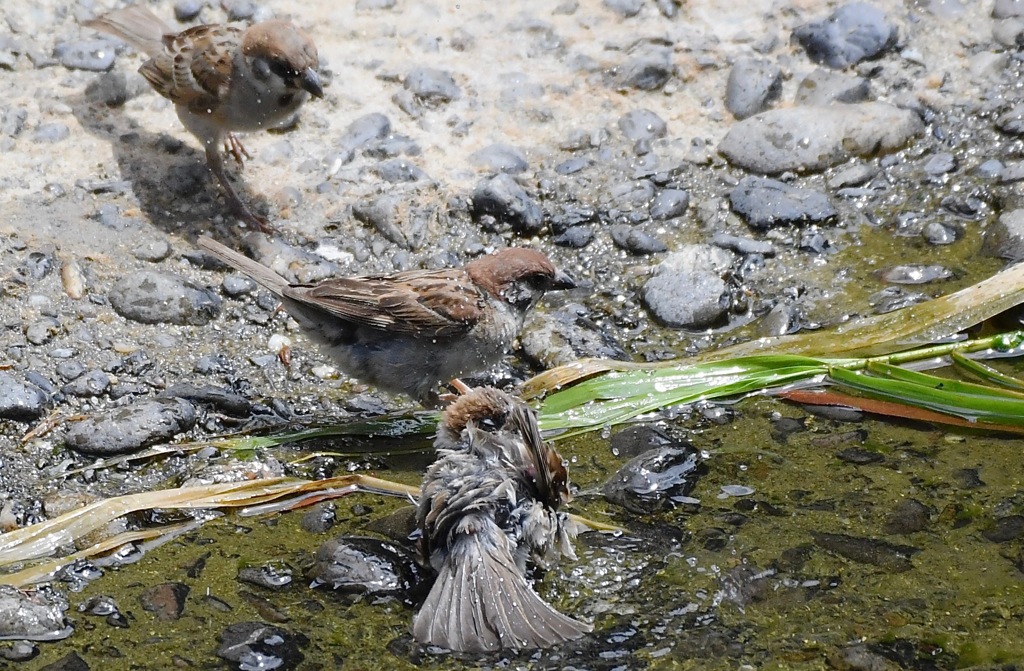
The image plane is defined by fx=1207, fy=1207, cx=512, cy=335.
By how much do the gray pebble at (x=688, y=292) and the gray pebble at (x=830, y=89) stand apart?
1559 mm

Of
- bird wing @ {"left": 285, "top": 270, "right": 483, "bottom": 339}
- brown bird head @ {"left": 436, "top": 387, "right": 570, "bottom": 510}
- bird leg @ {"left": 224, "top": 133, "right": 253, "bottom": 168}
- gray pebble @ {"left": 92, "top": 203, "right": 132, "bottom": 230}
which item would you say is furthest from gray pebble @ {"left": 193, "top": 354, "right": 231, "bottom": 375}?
bird leg @ {"left": 224, "top": 133, "right": 253, "bottom": 168}

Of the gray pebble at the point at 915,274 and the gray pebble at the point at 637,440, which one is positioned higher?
the gray pebble at the point at 915,274

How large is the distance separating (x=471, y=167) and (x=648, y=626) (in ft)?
11.0

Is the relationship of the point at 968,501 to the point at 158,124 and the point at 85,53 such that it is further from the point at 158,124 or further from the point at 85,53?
the point at 85,53

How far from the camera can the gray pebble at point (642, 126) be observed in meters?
6.64

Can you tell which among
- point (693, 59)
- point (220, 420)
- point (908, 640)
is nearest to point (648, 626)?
point (908, 640)

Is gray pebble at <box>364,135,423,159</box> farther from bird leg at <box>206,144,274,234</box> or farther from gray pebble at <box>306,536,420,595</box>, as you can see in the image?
gray pebble at <box>306,536,420,595</box>

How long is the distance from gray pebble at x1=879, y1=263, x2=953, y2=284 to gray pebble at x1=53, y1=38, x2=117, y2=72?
171 inches

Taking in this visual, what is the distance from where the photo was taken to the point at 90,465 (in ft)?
15.0

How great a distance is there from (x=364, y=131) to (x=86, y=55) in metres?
1.67

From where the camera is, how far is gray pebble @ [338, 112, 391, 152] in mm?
6496

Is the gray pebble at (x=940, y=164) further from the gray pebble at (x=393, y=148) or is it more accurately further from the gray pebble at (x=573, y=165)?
the gray pebble at (x=393, y=148)

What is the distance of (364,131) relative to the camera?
654 centimetres

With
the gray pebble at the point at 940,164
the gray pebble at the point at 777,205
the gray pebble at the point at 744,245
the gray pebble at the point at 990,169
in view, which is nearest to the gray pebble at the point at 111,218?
the gray pebble at the point at 744,245
